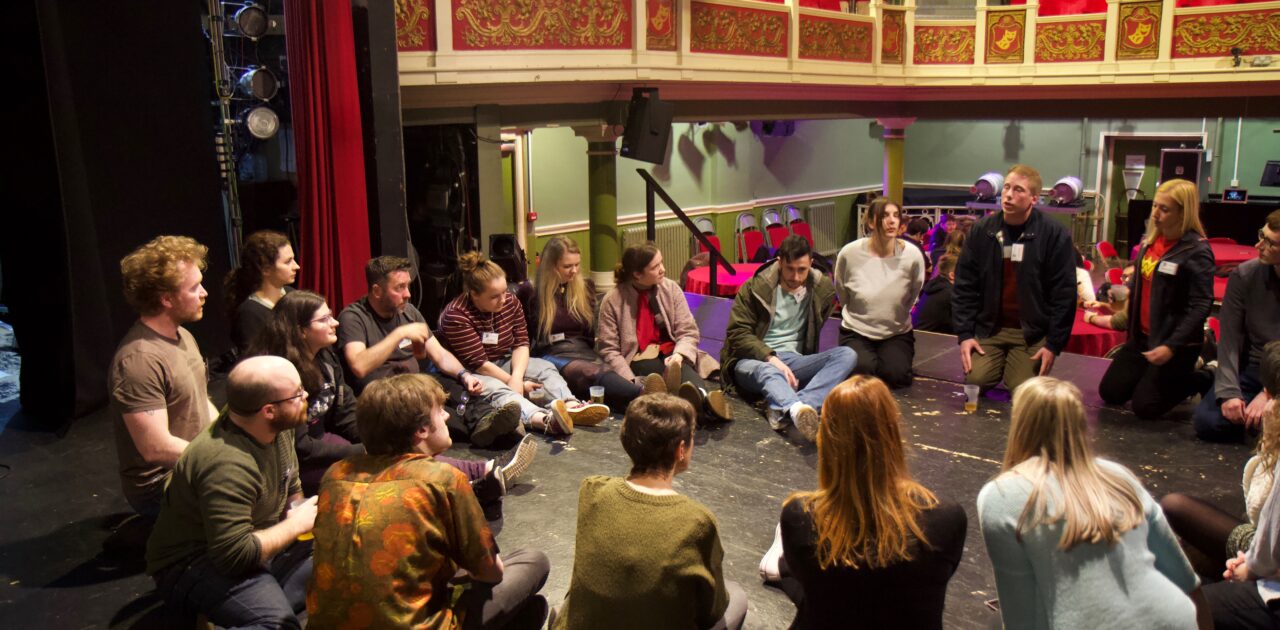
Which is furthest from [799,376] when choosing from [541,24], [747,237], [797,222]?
[797,222]

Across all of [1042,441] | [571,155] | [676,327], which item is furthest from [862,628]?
[571,155]

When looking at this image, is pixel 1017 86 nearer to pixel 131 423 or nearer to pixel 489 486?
pixel 489 486

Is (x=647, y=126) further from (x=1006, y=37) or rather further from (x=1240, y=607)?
(x=1240, y=607)

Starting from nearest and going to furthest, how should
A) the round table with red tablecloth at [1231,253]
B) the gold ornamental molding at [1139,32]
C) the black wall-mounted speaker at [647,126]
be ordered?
the black wall-mounted speaker at [647,126]
the gold ornamental molding at [1139,32]
the round table with red tablecloth at [1231,253]

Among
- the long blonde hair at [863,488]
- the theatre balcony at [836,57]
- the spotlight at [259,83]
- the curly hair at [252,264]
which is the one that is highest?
the theatre balcony at [836,57]

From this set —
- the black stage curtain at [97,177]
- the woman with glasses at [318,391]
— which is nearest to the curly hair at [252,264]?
the woman with glasses at [318,391]

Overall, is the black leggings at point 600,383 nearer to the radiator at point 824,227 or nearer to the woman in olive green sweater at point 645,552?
the woman in olive green sweater at point 645,552

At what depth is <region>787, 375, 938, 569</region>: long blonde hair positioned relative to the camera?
6.76ft

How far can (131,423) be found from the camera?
9.62 ft

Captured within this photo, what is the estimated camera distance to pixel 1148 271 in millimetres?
4590

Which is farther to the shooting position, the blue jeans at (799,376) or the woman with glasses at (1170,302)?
the blue jeans at (799,376)

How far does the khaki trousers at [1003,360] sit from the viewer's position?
191 inches

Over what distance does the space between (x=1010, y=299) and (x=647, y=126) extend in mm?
3196

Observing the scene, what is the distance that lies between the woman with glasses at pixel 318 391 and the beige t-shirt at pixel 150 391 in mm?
304
